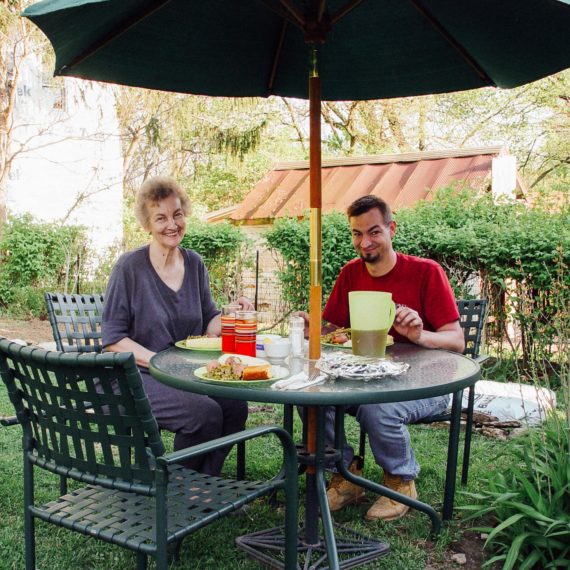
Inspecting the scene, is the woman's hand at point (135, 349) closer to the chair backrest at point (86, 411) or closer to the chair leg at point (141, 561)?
the chair backrest at point (86, 411)

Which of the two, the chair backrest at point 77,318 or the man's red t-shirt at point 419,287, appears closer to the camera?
the man's red t-shirt at point 419,287

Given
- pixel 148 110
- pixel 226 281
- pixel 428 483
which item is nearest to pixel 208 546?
pixel 428 483

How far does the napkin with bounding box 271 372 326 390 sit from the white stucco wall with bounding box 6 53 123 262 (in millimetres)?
11483

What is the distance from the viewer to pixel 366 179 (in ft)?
38.5

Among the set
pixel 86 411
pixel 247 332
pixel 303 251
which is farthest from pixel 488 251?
pixel 86 411

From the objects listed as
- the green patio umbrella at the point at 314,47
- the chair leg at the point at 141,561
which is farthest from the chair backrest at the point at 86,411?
the green patio umbrella at the point at 314,47

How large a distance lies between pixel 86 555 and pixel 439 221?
5.01 meters

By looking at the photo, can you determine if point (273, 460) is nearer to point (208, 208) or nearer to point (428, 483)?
point (428, 483)

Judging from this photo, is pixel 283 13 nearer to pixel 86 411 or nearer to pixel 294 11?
pixel 294 11

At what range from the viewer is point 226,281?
29.1ft

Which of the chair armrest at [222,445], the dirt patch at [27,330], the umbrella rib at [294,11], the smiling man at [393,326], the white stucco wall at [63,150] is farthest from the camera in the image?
the white stucco wall at [63,150]

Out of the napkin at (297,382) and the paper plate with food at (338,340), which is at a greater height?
the paper plate with food at (338,340)

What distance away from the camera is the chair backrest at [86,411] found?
71.2 inches

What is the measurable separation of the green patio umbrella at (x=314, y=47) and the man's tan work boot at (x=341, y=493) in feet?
3.43
